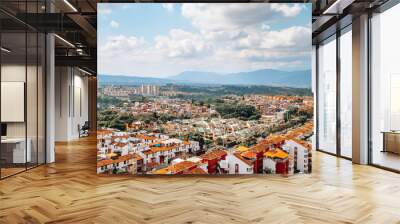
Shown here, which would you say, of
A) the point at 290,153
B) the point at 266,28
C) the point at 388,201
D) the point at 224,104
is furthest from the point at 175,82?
the point at 388,201

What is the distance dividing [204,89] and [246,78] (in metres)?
0.75

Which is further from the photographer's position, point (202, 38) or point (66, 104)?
point (66, 104)

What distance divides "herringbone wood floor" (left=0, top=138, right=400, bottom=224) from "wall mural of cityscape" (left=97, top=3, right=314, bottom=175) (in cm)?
40

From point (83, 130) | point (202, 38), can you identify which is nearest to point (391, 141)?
point (202, 38)

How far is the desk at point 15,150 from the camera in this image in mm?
6168

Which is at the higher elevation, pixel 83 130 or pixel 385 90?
pixel 385 90

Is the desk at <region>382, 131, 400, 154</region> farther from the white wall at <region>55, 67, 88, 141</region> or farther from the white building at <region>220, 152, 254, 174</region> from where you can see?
the white wall at <region>55, 67, 88, 141</region>

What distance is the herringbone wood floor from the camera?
12.8ft

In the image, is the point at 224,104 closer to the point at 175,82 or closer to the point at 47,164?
the point at 175,82

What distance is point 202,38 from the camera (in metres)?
6.48

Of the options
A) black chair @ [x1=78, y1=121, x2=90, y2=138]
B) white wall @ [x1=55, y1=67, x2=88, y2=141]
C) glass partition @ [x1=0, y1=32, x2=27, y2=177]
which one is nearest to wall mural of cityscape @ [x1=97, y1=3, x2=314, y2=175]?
glass partition @ [x1=0, y1=32, x2=27, y2=177]

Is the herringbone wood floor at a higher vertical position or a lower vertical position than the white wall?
lower

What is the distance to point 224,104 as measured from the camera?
650 cm

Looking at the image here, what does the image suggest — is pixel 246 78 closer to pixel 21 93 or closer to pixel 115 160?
pixel 115 160
